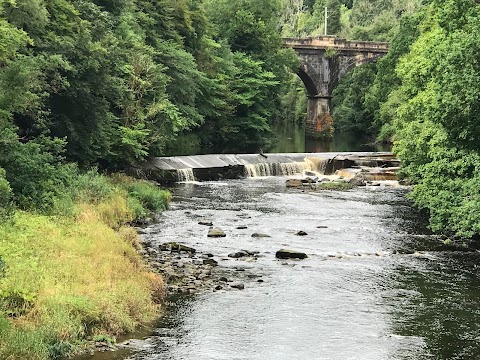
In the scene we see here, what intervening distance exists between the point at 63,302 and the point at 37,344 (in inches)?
71.8

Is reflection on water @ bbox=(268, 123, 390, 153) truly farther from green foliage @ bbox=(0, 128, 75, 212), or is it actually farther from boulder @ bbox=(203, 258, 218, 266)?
boulder @ bbox=(203, 258, 218, 266)

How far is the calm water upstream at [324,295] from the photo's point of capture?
15.1 m

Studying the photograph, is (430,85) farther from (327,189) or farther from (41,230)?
(41,230)

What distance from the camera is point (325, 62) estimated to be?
273 feet

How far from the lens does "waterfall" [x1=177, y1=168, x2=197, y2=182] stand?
138 ft

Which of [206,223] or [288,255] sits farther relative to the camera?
[206,223]

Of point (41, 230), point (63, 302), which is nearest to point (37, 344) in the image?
point (63, 302)

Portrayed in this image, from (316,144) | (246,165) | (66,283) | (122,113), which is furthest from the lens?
(316,144)

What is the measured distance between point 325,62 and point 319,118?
714 centimetres

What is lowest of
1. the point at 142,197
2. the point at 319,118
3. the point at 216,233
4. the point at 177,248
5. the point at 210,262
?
the point at 210,262

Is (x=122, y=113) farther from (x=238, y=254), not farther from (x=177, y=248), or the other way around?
(x=238, y=254)

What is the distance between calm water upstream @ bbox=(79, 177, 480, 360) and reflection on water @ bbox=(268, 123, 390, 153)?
107 feet

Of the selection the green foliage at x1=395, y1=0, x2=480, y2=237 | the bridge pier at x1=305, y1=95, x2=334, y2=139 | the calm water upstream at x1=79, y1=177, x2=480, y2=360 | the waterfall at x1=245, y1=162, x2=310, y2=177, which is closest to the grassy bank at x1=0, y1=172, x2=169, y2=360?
the calm water upstream at x1=79, y1=177, x2=480, y2=360

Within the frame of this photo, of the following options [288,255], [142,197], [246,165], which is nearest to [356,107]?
[246,165]
